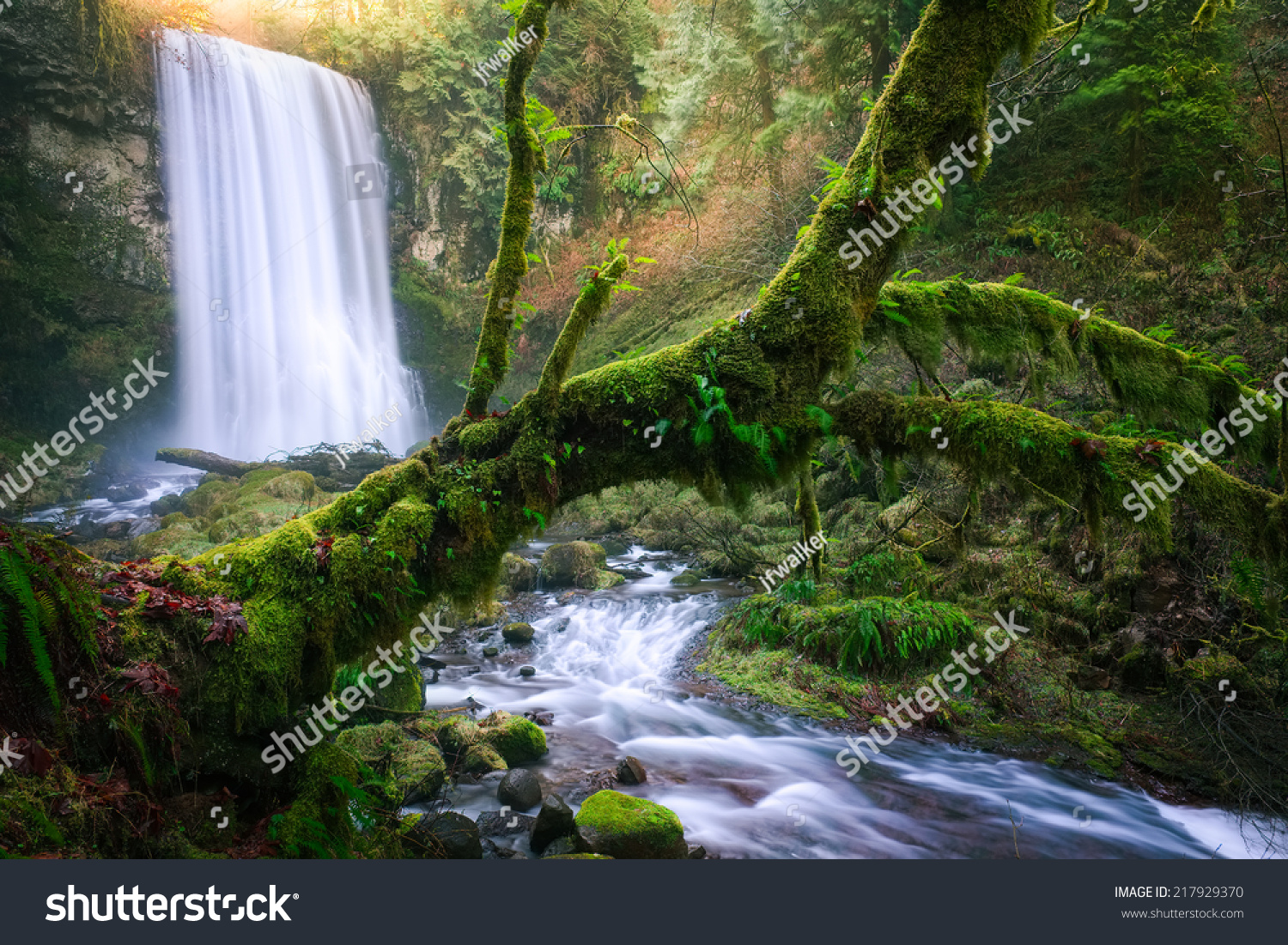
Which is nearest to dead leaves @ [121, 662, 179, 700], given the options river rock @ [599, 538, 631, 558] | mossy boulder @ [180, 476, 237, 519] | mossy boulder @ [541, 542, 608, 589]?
mossy boulder @ [541, 542, 608, 589]

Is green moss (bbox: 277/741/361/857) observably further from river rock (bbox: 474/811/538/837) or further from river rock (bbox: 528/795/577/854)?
river rock (bbox: 474/811/538/837)

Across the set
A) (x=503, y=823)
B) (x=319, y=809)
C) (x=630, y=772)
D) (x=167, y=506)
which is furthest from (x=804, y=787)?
(x=167, y=506)

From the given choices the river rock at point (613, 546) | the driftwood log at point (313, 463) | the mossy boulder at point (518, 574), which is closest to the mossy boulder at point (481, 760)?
the mossy boulder at point (518, 574)

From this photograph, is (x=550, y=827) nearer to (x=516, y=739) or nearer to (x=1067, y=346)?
(x=516, y=739)

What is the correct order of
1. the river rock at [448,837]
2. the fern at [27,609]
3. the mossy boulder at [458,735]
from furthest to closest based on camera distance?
the mossy boulder at [458,735] < the river rock at [448,837] < the fern at [27,609]

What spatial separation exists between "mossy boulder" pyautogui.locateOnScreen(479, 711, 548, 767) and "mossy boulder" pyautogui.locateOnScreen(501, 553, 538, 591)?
15.8ft

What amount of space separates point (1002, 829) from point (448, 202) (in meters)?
24.3

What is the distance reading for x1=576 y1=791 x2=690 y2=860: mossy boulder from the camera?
471 centimetres

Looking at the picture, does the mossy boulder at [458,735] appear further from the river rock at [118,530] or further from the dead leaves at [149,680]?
the river rock at [118,530]

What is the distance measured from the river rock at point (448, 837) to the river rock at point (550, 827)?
411 mm

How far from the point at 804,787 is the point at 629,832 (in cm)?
214

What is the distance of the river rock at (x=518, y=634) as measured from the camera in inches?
376

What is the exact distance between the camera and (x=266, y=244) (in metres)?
20.2

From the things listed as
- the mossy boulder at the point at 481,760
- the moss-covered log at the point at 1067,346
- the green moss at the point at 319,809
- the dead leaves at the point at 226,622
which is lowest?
the mossy boulder at the point at 481,760
